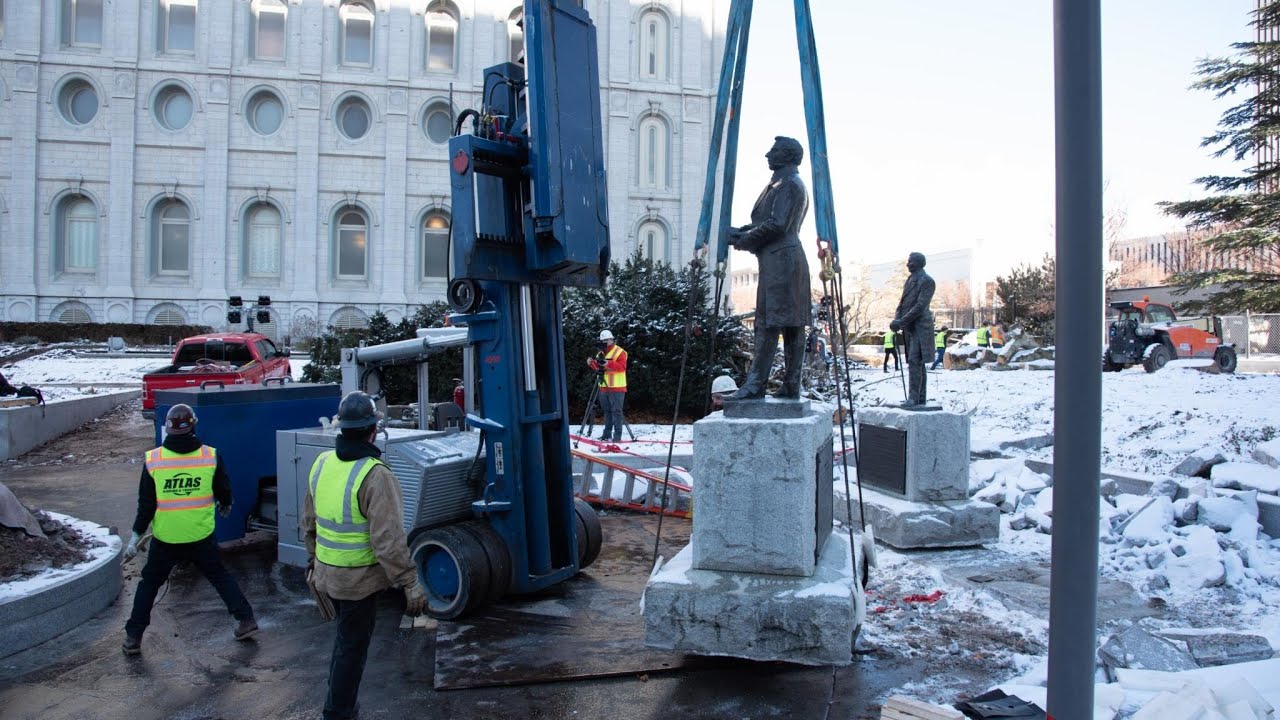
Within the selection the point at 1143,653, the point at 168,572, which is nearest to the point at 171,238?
the point at 168,572

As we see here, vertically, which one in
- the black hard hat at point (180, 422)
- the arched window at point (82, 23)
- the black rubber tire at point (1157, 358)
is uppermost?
the arched window at point (82, 23)

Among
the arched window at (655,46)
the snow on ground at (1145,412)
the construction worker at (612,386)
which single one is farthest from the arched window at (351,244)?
the construction worker at (612,386)

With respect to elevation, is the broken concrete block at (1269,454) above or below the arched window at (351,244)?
below

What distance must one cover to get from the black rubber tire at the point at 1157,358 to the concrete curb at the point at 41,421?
23952 mm

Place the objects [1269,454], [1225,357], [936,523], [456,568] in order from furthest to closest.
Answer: [1225,357]
[1269,454]
[936,523]
[456,568]

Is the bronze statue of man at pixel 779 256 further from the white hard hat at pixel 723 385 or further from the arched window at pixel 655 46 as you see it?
the arched window at pixel 655 46

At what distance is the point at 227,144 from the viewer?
34.7m

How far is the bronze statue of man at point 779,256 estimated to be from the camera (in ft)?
18.8

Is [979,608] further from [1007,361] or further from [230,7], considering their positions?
[230,7]

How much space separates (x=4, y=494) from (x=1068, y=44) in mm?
7576

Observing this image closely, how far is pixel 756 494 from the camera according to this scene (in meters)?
5.21

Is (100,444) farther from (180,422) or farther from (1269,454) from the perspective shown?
(1269,454)

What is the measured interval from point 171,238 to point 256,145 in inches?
205

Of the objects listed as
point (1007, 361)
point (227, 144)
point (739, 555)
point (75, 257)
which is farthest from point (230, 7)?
point (739, 555)
